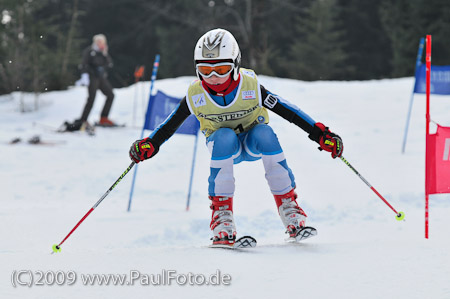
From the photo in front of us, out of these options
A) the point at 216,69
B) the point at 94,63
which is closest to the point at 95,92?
the point at 94,63

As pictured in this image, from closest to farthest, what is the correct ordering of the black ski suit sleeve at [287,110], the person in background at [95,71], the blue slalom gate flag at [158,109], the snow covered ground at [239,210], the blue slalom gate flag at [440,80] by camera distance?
the snow covered ground at [239,210] → the black ski suit sleeve at [287,110] → the blue slalom gate flag at [158,109] → the blue slalom gate flag at [440,80] → the person in background at [95,71]

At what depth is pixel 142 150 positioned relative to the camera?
139 inches

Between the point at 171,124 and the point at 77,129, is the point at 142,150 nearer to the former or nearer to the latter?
the point at 171,124

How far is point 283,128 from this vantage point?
10.2 metres

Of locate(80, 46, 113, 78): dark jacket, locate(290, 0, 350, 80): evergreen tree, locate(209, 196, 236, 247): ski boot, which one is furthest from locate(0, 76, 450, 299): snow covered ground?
locate(290, 0, 350, 80): evergreen tree

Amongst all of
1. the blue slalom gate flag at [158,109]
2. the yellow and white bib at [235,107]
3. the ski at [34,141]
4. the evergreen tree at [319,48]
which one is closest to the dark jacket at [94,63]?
the ski at [34,141]

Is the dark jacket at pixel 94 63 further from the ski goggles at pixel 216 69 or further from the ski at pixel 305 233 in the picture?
the ski at pixel 305 233

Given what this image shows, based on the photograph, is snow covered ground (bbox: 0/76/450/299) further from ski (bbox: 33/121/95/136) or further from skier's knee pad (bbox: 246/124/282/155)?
skier's knee pad (bbox: 246/124/282/155)

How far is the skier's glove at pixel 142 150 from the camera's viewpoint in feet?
11.6

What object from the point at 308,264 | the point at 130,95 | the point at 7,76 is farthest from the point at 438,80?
the point at 7,76

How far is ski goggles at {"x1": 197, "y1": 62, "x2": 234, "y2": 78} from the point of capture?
326 cm

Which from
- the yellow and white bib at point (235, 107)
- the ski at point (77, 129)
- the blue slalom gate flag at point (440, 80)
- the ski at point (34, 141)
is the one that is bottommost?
the yellow and white bib at point (235, 107)

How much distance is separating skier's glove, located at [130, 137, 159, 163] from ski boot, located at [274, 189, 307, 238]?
2.93 feet

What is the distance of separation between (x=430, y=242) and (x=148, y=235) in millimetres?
2479
